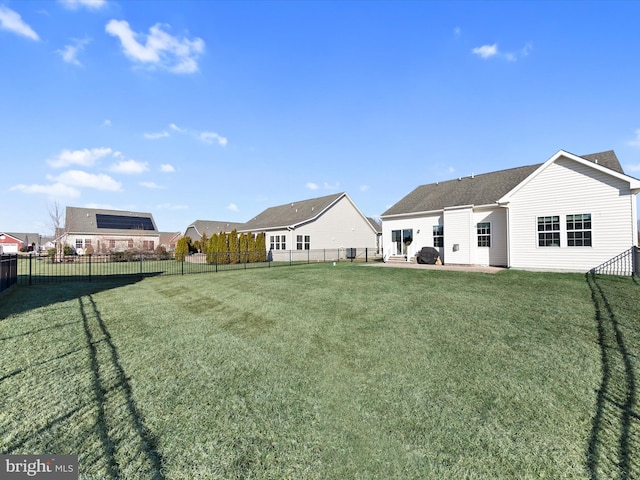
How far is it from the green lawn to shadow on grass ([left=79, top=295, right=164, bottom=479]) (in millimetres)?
17

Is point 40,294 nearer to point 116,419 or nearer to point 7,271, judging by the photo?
point 7,271

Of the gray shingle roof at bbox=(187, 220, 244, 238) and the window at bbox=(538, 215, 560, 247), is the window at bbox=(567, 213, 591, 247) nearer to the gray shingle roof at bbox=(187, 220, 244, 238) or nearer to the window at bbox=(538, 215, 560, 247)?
the window at bbox=(538, 215, 560, 247)

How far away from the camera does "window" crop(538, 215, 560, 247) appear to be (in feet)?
41.8

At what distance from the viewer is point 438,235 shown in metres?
17.6

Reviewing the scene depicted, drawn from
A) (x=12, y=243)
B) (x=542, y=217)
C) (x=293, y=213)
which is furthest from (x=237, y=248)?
(x=12, y=243)

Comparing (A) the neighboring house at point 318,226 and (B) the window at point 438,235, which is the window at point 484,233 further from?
(A) the neighboring house at point 318,226

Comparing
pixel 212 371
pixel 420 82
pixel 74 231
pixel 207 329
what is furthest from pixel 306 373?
pixel 74 231

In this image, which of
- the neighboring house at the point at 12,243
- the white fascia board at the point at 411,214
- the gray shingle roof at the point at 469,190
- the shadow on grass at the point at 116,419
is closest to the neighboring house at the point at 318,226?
the white fascia board at the point at 411,214

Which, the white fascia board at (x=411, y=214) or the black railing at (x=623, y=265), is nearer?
the black railing at (x=623, y=265)

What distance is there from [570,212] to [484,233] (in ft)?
12.1

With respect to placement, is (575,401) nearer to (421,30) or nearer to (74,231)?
(421,30)

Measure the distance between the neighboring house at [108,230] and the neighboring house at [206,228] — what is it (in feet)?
19.7

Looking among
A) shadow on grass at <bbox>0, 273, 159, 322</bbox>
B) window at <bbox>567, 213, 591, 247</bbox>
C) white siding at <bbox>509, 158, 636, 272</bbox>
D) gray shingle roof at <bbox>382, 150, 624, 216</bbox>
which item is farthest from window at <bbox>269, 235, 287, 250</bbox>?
window at <bbox>567, 213, 591, 247</bbox>

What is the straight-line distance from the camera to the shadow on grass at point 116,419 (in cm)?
265
